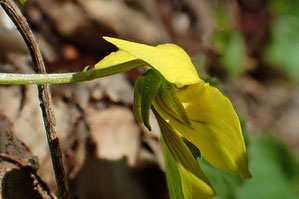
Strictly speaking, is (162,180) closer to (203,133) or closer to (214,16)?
(203,133)

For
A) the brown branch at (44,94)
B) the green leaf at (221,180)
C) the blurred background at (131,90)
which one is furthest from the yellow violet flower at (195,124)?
the green leaf at (221,180)

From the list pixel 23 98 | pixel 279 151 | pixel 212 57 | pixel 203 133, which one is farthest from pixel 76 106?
pixel 212 57

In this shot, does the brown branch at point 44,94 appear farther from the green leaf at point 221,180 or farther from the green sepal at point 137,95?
the green leaf at point 221,180

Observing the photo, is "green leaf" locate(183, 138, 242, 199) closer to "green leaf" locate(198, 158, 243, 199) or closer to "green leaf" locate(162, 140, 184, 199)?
"green leaf" locate(198, 158, 243, 199)

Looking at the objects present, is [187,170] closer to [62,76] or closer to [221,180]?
[62,76]

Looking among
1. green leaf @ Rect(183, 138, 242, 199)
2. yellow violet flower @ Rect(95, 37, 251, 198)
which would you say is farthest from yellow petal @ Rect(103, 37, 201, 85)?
green leaf @ Rect(183, 138, 242, 199)

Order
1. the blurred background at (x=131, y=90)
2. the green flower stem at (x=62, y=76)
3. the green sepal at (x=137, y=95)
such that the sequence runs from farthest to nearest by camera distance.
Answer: the blurred background at (x=131, y=90) → the green sepal at (x=137, y=95) → the green flower stem at (x=62, y=76)
